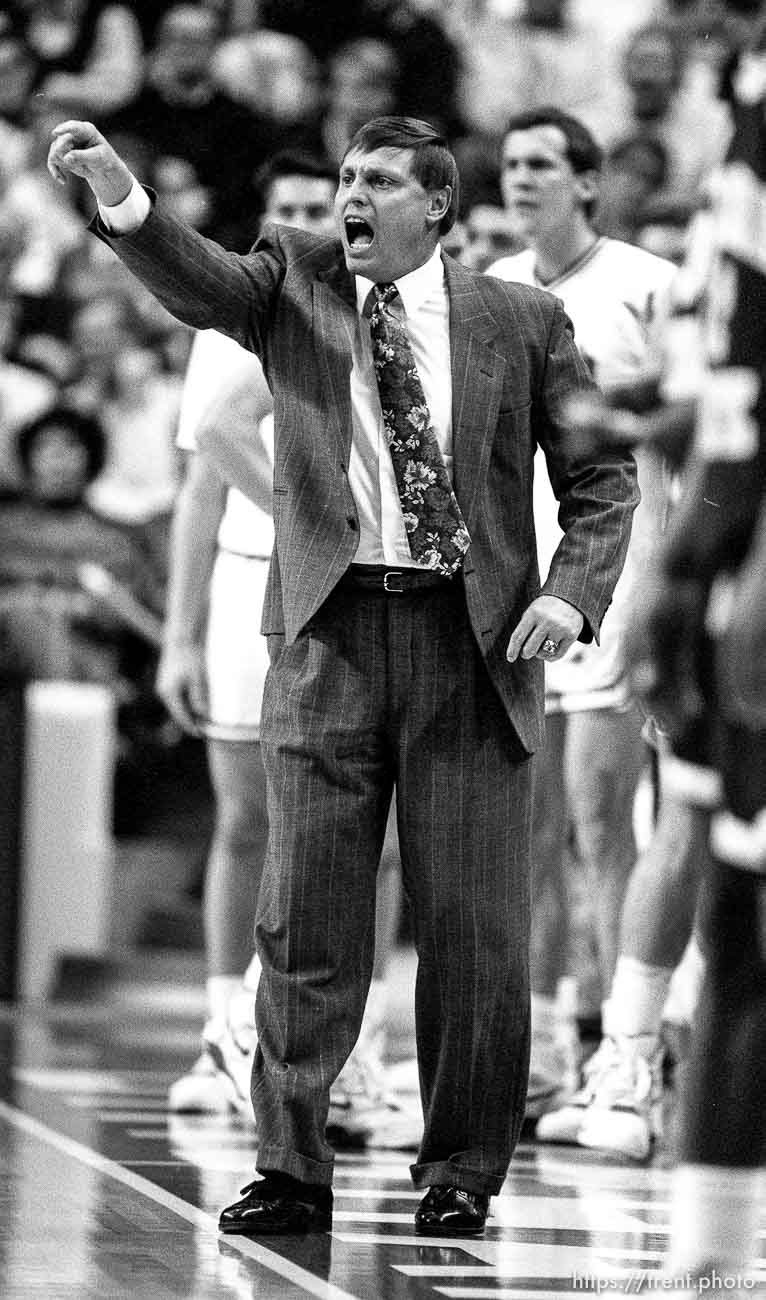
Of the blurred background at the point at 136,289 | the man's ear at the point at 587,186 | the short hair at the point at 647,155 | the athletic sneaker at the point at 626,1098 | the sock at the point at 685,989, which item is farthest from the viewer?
the short hair at the point at 647,155

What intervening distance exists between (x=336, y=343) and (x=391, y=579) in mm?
365

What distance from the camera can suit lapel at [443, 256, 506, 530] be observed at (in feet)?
12.1

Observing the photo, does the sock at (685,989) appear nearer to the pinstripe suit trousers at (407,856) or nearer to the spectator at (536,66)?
the pinstripe suit trousers at (407,856)

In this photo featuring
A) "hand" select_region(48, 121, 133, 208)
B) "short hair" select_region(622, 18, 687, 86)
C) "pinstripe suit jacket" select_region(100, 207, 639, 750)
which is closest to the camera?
"hand" select_region(48, 121, 133, 208)

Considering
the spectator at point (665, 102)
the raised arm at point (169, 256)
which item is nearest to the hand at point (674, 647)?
the raised arm at point (169, 256)

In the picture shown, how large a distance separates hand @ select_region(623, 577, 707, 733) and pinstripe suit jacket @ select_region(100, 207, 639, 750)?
0.95 m

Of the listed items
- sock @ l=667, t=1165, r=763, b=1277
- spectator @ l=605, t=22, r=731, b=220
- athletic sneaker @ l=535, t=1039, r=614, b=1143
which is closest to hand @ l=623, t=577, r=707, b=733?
sock @ l=667, t=1165, r=763, b=1277

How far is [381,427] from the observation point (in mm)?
3688

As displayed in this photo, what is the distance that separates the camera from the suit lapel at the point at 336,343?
365cm

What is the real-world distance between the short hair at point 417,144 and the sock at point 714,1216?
1699 mm

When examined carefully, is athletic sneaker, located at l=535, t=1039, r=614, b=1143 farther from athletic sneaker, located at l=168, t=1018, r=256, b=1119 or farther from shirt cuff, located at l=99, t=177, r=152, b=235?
shirt cuff, located at l=99, t=177, r=152, b=235

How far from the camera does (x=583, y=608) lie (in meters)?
3.64

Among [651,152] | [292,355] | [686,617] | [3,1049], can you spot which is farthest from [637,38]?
[686,617]

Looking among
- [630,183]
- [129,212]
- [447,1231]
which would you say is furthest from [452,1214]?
[630,183]
